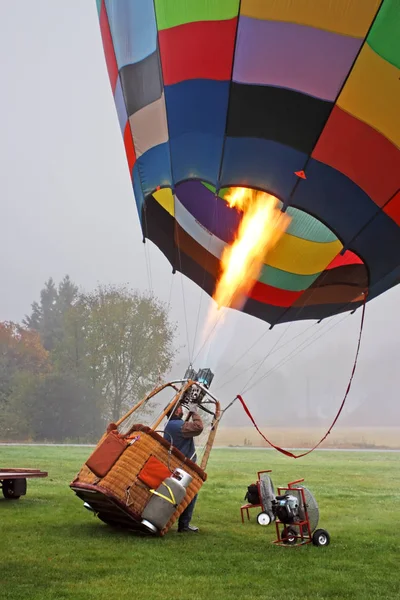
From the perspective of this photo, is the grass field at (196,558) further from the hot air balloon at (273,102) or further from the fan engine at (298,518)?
the hot air balloon at (273,102)

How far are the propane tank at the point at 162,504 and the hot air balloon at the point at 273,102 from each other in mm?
2902

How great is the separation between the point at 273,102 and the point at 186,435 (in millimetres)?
3189

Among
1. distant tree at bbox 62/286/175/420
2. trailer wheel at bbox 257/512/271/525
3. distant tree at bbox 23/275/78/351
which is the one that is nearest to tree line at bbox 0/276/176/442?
distant tree at bbox 62/286/175/420

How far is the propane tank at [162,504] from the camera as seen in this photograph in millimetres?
5715

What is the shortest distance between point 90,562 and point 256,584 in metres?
1.24

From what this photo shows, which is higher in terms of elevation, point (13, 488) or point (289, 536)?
point (13, 488)

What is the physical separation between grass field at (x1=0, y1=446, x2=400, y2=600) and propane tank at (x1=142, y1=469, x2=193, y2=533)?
0.49ft

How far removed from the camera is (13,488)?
7.81 metres

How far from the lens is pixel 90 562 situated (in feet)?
15.7

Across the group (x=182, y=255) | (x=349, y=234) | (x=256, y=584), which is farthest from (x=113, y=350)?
(x=256, y=584)

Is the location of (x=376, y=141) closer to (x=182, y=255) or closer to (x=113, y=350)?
(x=182, y=255)

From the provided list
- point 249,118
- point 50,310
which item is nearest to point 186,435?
point 249,118

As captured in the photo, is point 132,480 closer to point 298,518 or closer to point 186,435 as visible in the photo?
point 186,435

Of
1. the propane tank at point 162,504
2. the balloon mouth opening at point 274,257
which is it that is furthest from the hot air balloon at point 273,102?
the propane tank at point 162,504
